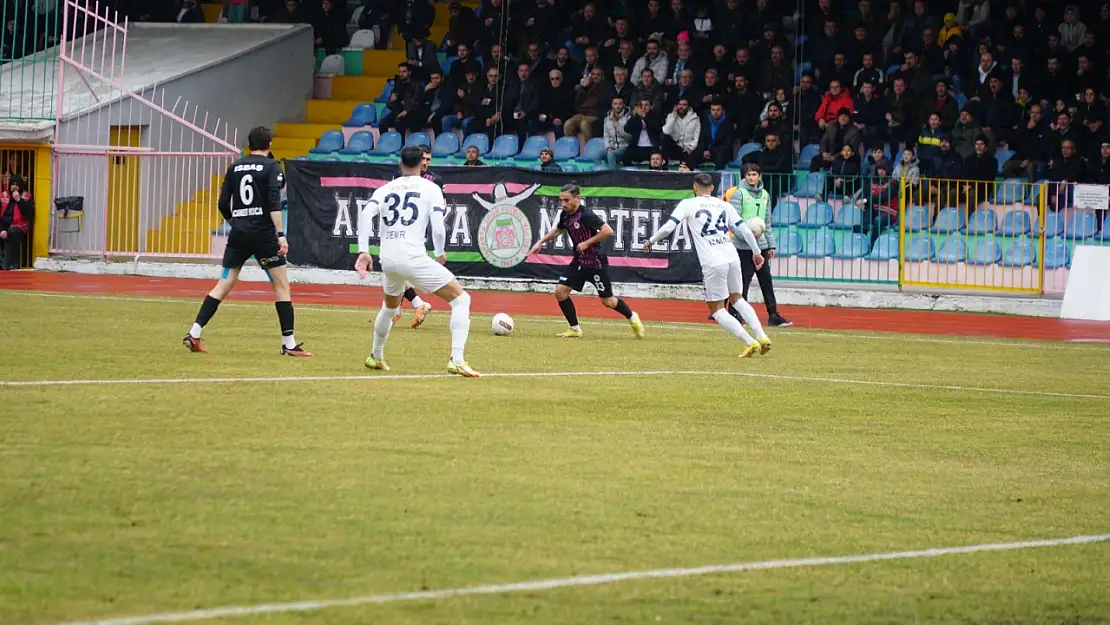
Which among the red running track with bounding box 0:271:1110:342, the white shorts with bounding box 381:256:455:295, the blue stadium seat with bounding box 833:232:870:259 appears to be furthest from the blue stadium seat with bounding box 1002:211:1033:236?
the white shorts with bounding box 381:256:455:295

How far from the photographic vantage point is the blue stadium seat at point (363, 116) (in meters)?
34.9

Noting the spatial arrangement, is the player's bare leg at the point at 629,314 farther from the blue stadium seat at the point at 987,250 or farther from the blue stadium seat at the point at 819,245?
the blue stadium seat at the point at 987,250

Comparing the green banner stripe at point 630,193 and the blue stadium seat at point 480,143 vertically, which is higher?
the blue stadium seat at point 480,143

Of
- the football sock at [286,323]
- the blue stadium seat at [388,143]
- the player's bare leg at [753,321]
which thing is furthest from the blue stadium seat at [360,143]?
the football sock at [286,323]

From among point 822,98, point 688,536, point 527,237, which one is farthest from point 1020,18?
point 688,536

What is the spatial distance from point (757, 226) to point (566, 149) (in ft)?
32.7

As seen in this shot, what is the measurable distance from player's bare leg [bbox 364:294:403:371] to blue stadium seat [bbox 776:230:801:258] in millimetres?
14242

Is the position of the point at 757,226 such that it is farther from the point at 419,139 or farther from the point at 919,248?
the point at 419,139

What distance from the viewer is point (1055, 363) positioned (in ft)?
57.5

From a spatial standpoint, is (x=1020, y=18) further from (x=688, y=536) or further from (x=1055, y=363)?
(x=688, y=536)

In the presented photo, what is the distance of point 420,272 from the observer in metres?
13.7

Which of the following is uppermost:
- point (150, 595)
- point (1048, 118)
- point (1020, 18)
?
point (1020, 18)

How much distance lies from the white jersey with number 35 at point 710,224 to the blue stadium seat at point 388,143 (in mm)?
15654

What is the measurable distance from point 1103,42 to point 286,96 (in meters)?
18.0
